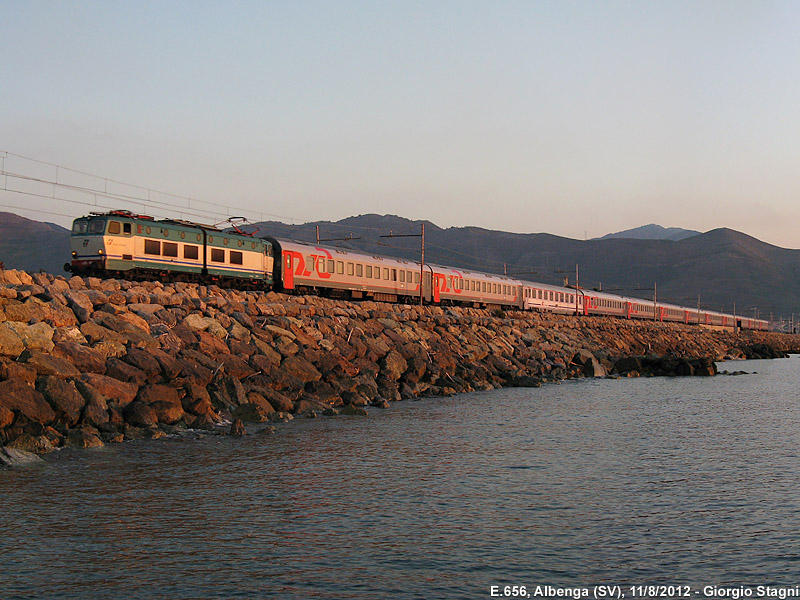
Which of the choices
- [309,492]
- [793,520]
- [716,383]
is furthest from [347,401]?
[716,383]

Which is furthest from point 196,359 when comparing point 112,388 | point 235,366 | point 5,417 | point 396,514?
point 396,514

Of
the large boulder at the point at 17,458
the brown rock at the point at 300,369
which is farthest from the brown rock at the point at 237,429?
the brown rock at the point at 300,369

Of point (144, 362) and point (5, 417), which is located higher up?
point (144, 362)

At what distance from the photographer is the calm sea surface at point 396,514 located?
1054 centimetres

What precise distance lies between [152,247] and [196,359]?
1331cm

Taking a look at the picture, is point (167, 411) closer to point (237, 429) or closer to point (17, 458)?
point (237, 429)

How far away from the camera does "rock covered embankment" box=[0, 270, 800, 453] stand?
781 inches

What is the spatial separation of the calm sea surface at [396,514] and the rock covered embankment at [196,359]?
1653mm

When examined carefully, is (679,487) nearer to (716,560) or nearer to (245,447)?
(716,560)

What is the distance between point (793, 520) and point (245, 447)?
12837 mm

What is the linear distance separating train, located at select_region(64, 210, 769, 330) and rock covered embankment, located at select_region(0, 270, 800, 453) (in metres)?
4.61

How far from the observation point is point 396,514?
1378 cm

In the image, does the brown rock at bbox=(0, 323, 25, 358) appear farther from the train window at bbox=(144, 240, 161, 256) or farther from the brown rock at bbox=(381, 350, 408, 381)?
the brown rock at bbox=(381, 350, 408, 381)

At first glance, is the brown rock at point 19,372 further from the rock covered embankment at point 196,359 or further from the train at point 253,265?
the train at point 253,265
